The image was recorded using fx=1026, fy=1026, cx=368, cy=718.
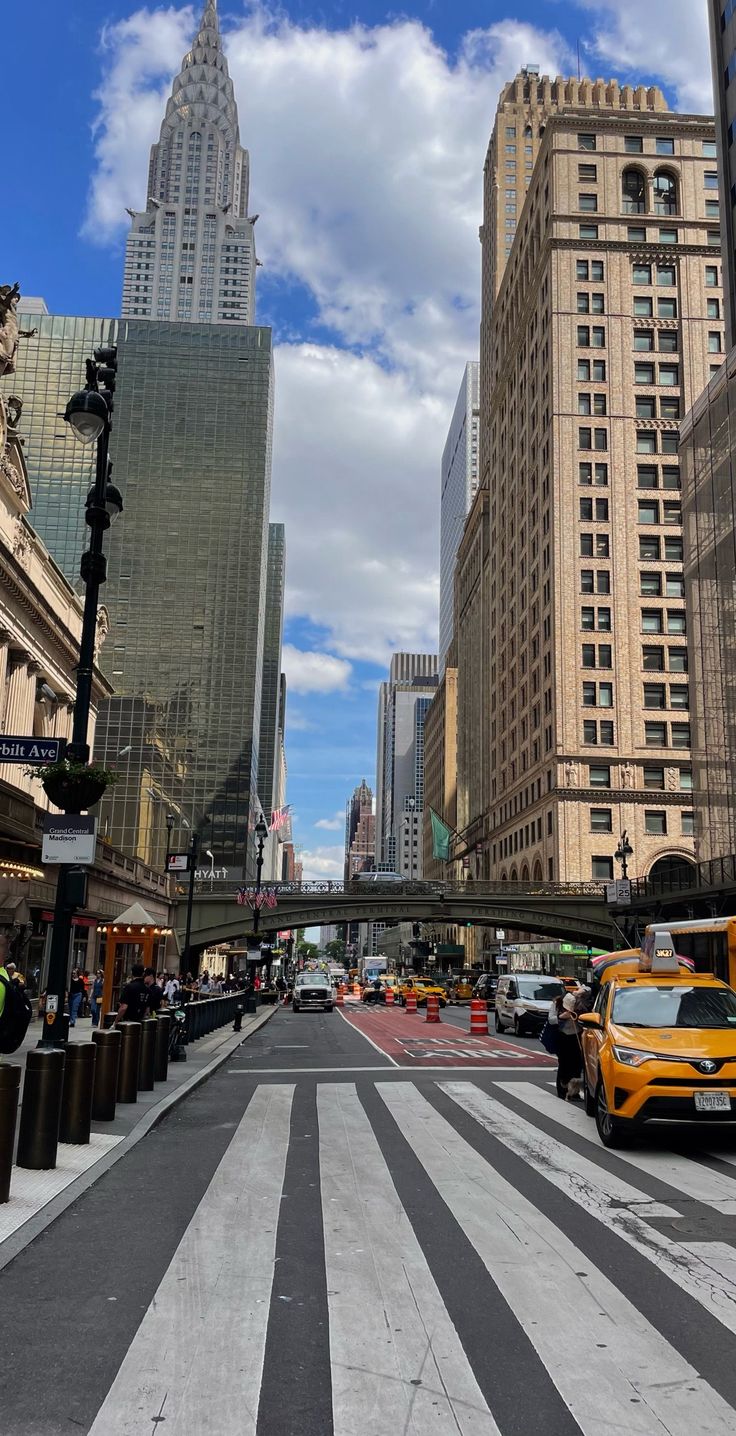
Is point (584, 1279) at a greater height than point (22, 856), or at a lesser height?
lesser

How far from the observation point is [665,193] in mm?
80250

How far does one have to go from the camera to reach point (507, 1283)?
5914 mm

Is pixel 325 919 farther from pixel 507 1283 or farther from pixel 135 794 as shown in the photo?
pixel 507 1283

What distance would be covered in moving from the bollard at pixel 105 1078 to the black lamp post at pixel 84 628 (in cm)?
51

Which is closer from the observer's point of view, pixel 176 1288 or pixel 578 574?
pixel 176 1288

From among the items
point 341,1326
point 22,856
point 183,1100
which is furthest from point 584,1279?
point 22,856

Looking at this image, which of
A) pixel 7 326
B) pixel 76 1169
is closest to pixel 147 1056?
pixel 76 1169

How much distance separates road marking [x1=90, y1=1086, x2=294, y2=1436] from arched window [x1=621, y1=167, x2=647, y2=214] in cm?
8722

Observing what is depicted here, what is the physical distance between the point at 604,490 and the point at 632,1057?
68959mm

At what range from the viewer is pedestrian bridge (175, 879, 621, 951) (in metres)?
62.6

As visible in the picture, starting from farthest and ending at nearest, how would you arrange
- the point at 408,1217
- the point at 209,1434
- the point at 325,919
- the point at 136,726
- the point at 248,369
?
1. the point at 248,369
2. the point at 136,726
3. the point at 325,919
4. the point at 408,1217
5. the point at 209,1434

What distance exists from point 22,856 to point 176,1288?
2165 cm

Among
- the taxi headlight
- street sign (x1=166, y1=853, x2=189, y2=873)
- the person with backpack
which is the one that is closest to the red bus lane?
street sign (x1=166, y1=853, x2=189, y2=873)

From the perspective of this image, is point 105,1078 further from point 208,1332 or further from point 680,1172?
point 208,1332
